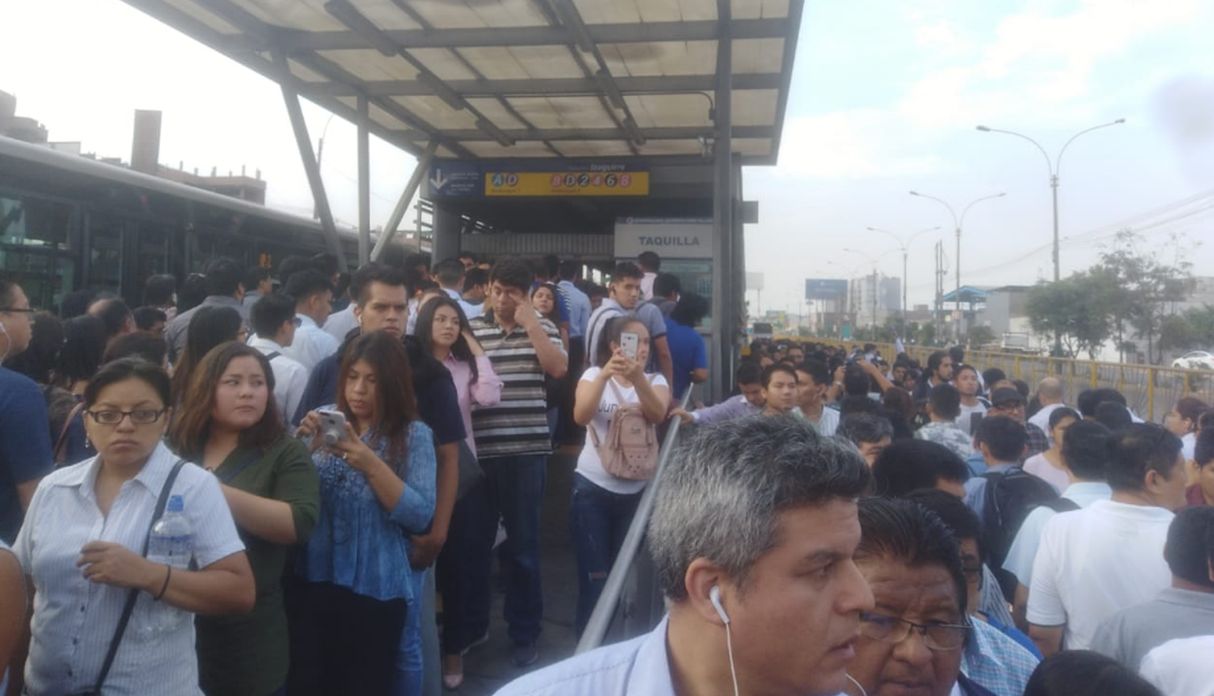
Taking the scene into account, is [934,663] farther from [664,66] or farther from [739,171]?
[739,171]

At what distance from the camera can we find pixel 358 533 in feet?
11.6

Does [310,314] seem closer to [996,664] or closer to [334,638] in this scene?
[334,638]

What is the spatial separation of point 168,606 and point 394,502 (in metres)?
0.95

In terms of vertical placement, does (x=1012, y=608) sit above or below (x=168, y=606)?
below

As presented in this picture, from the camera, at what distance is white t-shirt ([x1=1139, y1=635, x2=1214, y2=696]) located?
8.93ft

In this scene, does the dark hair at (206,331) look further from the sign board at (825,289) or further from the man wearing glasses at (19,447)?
the sign board at (825,289)

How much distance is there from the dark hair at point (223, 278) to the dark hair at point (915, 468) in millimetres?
4419

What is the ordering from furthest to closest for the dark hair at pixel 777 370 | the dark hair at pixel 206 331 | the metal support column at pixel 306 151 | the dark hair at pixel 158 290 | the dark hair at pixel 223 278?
the metal support column at pixel 306 151, the dark hair at pixel 158 290, the dark hair at pixel 223 278, the dark hair at pixel 777 370, the dark hair at pixel 206 331

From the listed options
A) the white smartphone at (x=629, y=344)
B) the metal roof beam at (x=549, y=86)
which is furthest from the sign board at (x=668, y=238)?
the white smartphone at (x=629, y=344)

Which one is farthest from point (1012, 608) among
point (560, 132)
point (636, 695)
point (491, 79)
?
point (560, 132)

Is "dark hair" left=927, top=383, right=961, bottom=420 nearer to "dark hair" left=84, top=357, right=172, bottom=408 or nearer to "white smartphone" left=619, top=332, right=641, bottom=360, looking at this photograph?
"white smartphone" left=619, top=332, right=641, bottom=360

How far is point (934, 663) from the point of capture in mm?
2211

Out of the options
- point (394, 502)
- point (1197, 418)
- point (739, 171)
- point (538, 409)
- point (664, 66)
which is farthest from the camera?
point (739, 171)

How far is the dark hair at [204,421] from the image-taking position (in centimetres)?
331
